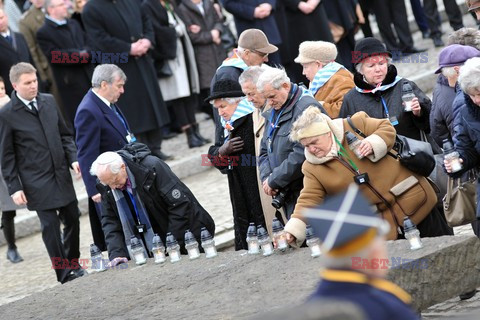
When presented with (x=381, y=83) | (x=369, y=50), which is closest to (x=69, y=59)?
(x=369, y=50)

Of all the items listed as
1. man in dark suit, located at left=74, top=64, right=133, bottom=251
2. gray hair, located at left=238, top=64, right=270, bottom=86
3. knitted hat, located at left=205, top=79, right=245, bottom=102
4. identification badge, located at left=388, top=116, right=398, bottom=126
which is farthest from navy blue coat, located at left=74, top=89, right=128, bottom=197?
identification badge, located at left=388, top=116, right=398, bottom=126

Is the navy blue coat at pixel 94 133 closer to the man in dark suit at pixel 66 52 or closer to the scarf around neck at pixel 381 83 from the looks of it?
the scarf around neck at pixel 381 83

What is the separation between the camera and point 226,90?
9898mm

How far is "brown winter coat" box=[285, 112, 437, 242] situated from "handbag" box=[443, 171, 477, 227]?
0.12 m

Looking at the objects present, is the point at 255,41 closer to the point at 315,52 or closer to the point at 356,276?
the point at 315,52

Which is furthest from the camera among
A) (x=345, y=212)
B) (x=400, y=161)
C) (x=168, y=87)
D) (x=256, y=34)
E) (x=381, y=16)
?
(x=381, y=16)

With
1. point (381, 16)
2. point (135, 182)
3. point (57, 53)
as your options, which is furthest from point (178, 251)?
point (381, 16)

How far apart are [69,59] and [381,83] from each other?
623 centimetres

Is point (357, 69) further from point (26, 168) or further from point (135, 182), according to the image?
point (26, 168)

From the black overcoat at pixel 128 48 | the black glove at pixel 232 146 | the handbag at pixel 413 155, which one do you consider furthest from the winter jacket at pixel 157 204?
the black overcoat at pixel 128 48

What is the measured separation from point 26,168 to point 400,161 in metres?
4.53

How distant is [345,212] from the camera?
14.5 ft

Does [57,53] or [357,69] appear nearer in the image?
[357,69]

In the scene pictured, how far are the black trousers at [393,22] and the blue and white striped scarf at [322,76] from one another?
6.98 meters
